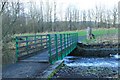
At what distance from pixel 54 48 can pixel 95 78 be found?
11.9 ft

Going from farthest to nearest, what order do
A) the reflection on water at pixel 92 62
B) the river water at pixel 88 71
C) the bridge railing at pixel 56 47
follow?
the reflection on water at pixel 92 62 < the bridge railing at pixel 56 47 < the river water at pixel 88 71

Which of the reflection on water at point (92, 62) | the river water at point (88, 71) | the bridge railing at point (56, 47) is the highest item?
the bridge railing at point (56, 47)

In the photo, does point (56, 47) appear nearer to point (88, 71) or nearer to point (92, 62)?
point (88, 71)

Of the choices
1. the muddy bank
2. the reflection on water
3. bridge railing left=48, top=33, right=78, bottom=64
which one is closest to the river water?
bridge railing left=48, top=33, right=78, bottom=64

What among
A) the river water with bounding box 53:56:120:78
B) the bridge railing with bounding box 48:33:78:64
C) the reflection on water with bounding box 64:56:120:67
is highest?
the bridge railing with bounding box 48:33:78:64

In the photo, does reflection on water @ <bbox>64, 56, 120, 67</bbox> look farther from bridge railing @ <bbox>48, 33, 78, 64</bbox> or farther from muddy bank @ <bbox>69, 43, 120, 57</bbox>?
muddy bank @ <bbox>69, 43, 120, 57</bbox>

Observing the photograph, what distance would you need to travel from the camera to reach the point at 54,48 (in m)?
12.0

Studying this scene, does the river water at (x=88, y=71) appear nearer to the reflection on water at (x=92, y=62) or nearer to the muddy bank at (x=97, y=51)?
the reflection on water at (x=92, y=62)

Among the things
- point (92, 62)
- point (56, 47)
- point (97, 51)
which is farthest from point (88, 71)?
point (97, 51)

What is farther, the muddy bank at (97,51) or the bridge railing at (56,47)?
the muddy bank at (97,51)

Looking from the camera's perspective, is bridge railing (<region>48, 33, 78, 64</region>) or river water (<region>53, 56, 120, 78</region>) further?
bridge railing (<region>48, 33, 78, 64</region>)

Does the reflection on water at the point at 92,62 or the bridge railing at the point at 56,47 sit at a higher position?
the bridge railing at the point at 56,47

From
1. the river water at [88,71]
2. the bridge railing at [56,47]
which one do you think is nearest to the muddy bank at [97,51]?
the bridge railing at [56,47]

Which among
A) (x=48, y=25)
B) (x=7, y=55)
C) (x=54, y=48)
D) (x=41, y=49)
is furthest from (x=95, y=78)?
(x=48, y=25)
